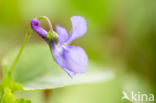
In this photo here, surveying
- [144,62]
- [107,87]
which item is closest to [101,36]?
[144,62]

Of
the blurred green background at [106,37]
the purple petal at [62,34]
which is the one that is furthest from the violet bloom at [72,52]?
the blurred green background at [106,37]

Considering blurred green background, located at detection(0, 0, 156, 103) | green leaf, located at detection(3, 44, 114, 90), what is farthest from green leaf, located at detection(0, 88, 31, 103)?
blurred green background, located at detection(0, 0, 156, 103)

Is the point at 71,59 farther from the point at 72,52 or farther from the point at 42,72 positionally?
the point at 42,72

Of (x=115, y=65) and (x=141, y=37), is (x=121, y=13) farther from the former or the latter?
(x=115, y=65)

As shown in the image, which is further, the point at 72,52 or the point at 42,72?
the point at 42,72

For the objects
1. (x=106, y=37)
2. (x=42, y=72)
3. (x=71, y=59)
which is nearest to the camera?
(x=71, y=59)

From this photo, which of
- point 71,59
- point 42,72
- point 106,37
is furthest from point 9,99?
point 106,37
